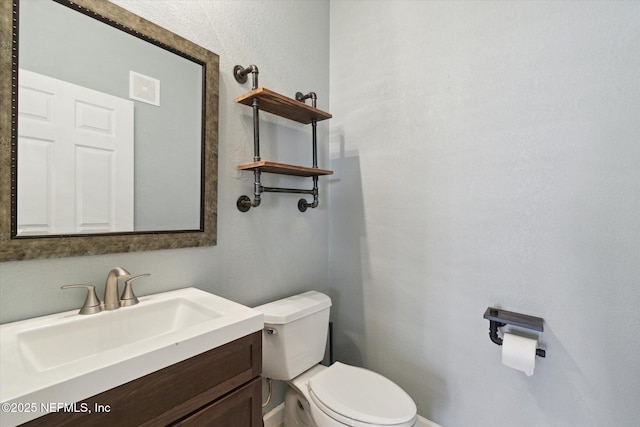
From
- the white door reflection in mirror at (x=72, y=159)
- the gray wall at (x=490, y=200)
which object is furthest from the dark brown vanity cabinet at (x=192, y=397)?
the gray wall at (x=490, y=200)

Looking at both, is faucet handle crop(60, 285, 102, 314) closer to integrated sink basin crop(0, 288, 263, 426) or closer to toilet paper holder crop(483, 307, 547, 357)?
integrated sink basin crop(0, 288, 263, 426)

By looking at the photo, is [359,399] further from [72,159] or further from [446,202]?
[72,159]

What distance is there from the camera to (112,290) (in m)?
0.91

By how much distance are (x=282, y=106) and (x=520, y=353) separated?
4.81ft

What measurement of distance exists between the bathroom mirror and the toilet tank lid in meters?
0.42

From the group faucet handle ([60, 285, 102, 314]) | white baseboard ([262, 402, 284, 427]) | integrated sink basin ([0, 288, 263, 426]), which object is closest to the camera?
integrated sink basin ([0, 288, 263, 426])

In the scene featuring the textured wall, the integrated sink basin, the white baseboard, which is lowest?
Result: the white baseboard

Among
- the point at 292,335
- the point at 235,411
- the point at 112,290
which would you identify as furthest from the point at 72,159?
the point at 292,335

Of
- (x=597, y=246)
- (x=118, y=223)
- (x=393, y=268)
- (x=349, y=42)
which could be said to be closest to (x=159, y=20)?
(x=118, y=223)

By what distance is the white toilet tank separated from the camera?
125 centimetres

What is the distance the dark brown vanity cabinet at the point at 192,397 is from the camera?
0.59m

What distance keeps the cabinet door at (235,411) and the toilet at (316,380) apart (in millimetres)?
341

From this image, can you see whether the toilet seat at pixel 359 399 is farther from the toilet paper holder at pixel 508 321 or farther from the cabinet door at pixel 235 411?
the toilet paper holder at pixel 508 321

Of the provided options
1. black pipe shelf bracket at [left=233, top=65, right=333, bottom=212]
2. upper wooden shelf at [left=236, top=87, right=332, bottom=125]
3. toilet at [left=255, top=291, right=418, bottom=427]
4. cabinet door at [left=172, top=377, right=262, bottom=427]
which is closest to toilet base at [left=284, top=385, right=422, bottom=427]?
toilet at [left=255, top=291, right=418, bottom=427]
